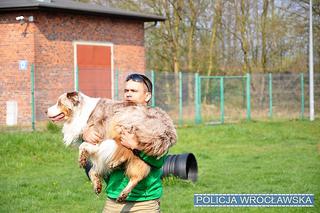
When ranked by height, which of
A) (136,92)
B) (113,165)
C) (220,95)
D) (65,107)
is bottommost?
(113,165)

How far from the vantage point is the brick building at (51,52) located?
2592cm

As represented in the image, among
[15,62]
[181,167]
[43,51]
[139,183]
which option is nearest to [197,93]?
[43,51]

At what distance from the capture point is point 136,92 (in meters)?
5.24

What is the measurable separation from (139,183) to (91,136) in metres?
0.59

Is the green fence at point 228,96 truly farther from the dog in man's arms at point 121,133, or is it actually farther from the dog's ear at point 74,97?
the dog in man's arms at point 121,133

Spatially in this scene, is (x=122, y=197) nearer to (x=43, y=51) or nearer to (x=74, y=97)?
(x=74, y=97)

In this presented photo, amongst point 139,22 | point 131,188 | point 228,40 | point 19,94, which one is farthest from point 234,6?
point 131,188

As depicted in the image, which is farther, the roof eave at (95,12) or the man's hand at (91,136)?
the roof eave at (95,12)

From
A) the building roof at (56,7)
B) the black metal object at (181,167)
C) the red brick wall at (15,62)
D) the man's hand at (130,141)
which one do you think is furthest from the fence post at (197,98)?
the man's hand at (130,141)

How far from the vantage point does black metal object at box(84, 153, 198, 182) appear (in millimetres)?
12477

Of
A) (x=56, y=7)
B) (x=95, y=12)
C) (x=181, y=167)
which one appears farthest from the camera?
(x=95, y=12)

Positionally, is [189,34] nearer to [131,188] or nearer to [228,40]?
[228,40]

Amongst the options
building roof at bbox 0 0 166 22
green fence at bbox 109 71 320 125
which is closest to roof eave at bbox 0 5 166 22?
building roof at bbox 0 0 166 22

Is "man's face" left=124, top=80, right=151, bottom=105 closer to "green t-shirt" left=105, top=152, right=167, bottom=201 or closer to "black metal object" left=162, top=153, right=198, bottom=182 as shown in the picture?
"green t-shirt" left=105, top=152, right=167, bottom=201
